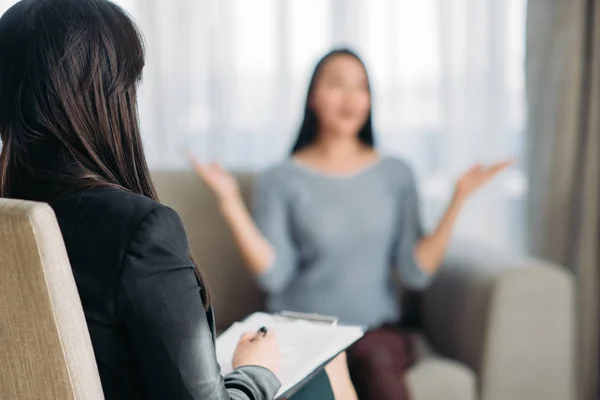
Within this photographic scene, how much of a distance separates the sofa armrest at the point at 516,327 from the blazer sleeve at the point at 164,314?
1.13 meters

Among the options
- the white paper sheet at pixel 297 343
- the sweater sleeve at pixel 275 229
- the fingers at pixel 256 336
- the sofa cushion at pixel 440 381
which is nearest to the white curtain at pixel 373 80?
the sweater sleeve at pixel 275 229

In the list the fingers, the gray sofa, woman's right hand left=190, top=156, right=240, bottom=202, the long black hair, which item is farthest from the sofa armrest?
the fingers

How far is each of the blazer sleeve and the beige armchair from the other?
0.05 m

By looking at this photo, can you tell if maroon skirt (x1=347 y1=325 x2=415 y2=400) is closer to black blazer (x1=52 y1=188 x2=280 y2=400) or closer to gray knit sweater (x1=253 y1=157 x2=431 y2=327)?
gray knit sweater (x1=253 y1=157 x2=431 y2=327)

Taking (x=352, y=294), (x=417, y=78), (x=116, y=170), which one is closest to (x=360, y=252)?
(x=352, y=294)

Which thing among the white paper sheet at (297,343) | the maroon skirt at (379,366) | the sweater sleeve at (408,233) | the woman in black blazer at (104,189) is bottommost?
the maroon skirt at (379,366)

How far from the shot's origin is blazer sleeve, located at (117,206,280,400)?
0.78 m

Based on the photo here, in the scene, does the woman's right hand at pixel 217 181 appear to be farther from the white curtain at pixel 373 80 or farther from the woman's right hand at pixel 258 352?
the woman's right hand at pixel 258 352

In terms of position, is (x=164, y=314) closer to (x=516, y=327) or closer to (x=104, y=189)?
(x=104, y=189)

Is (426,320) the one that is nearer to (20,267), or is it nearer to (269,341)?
(269,341)

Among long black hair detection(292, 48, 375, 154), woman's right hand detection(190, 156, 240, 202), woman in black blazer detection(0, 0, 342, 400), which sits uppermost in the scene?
woman in black blazer detection(0, 0, 342, 400)

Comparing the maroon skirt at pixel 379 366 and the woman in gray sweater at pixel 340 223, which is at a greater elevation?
the woman in gray sweater at pixel 340 223

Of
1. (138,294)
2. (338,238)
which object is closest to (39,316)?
(138,294)

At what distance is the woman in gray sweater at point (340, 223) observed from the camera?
192 centimetres
